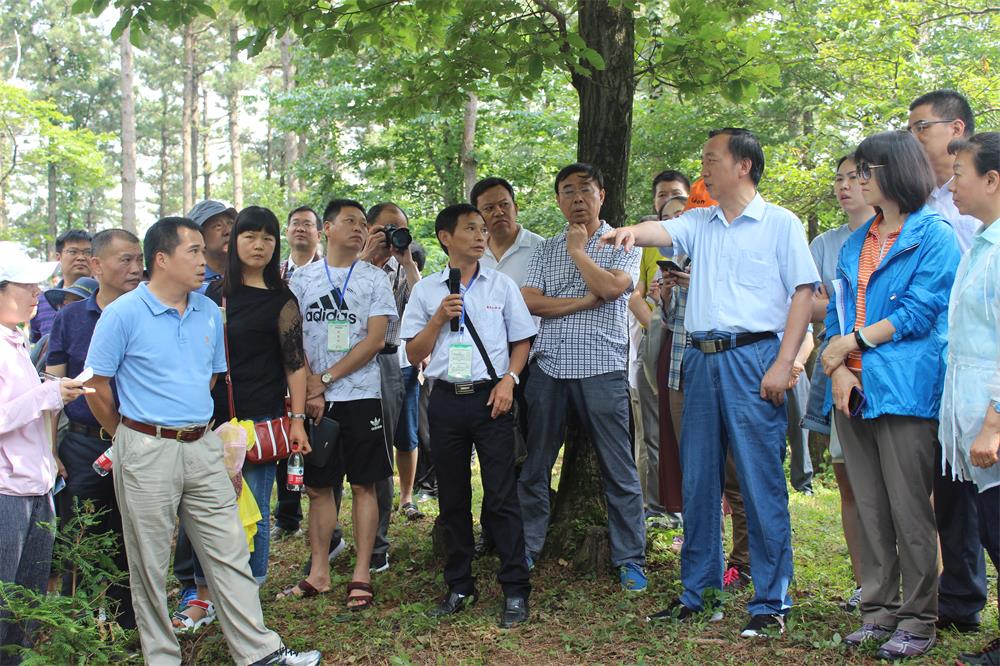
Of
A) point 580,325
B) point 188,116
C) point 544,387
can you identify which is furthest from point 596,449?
point 188,116

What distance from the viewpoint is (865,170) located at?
3.62 metres

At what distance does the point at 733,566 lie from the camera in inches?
186

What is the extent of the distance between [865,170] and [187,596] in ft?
14.0

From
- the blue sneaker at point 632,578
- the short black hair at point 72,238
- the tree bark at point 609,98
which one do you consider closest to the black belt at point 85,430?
the short black hair at point 72,238

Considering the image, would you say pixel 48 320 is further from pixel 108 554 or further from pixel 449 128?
pixel 449 128

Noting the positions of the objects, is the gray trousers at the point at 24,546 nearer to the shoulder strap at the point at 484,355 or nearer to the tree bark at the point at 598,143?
the shoulder strap at the point at 484,355

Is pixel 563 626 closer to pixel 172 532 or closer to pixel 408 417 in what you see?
pixel 172 532

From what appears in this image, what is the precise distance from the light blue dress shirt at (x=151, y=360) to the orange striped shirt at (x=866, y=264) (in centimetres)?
303

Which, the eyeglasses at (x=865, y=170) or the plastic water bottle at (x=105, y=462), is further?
the plastic water bottle at (x=105, y=462)

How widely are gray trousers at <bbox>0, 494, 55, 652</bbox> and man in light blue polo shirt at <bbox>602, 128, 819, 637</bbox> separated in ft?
9.54

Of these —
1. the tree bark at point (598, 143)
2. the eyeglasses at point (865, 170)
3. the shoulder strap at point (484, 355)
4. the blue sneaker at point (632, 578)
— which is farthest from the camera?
the tree bark at point (598, 143)

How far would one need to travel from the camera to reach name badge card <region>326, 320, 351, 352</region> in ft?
15.7

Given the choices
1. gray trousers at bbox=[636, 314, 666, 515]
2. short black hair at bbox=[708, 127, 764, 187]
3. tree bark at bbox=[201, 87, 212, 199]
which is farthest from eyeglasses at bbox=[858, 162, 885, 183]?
tree bark at bbox=[201, 87, 212, 199]

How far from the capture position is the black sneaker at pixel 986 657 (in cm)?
327
